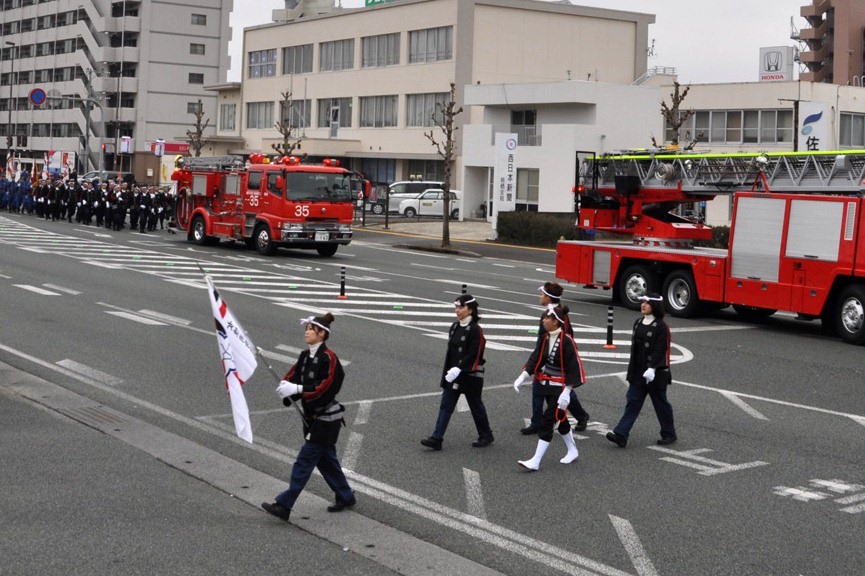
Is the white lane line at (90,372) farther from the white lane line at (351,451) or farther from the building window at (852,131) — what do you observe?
the building window at (852,131)

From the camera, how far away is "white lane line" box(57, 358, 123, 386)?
47.8 feet

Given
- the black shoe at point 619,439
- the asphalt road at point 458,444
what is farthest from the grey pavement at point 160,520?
the black shoe at point 619,439

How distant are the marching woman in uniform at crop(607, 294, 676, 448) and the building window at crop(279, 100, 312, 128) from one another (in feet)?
216

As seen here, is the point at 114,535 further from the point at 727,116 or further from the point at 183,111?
the point at 183,111

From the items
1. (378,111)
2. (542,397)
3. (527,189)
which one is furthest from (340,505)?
(378,111)

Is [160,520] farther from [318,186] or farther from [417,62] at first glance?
[417,62]

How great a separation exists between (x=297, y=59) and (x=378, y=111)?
34.9 feet

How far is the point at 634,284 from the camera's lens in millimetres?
24578

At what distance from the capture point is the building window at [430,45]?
217 ft

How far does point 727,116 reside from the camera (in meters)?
62.0

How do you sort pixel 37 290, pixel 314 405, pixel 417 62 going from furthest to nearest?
pixel 417 62, pixel 37 290, pixel 314 405

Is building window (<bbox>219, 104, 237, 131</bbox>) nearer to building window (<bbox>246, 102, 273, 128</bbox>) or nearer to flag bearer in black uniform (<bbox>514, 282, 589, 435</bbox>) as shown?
building window (<bbox>246, 102, 273, 128</bbox>)

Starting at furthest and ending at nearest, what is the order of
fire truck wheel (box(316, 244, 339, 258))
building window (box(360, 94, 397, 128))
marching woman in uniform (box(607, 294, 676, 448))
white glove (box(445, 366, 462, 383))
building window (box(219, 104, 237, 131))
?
building window (box(219, 104, 237, 131))
building window (box(360, 94, 397, 128))
fire truck wheel (box(316, 244, 339, 258))
marching woman in uniform (box(607, 294, 676, 448))
white glove (box(445, 366, 462, 383))

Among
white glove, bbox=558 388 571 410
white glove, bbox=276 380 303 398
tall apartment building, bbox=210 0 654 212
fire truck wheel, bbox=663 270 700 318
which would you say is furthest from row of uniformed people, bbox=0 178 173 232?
white glove, bbox=276 380 303 398
